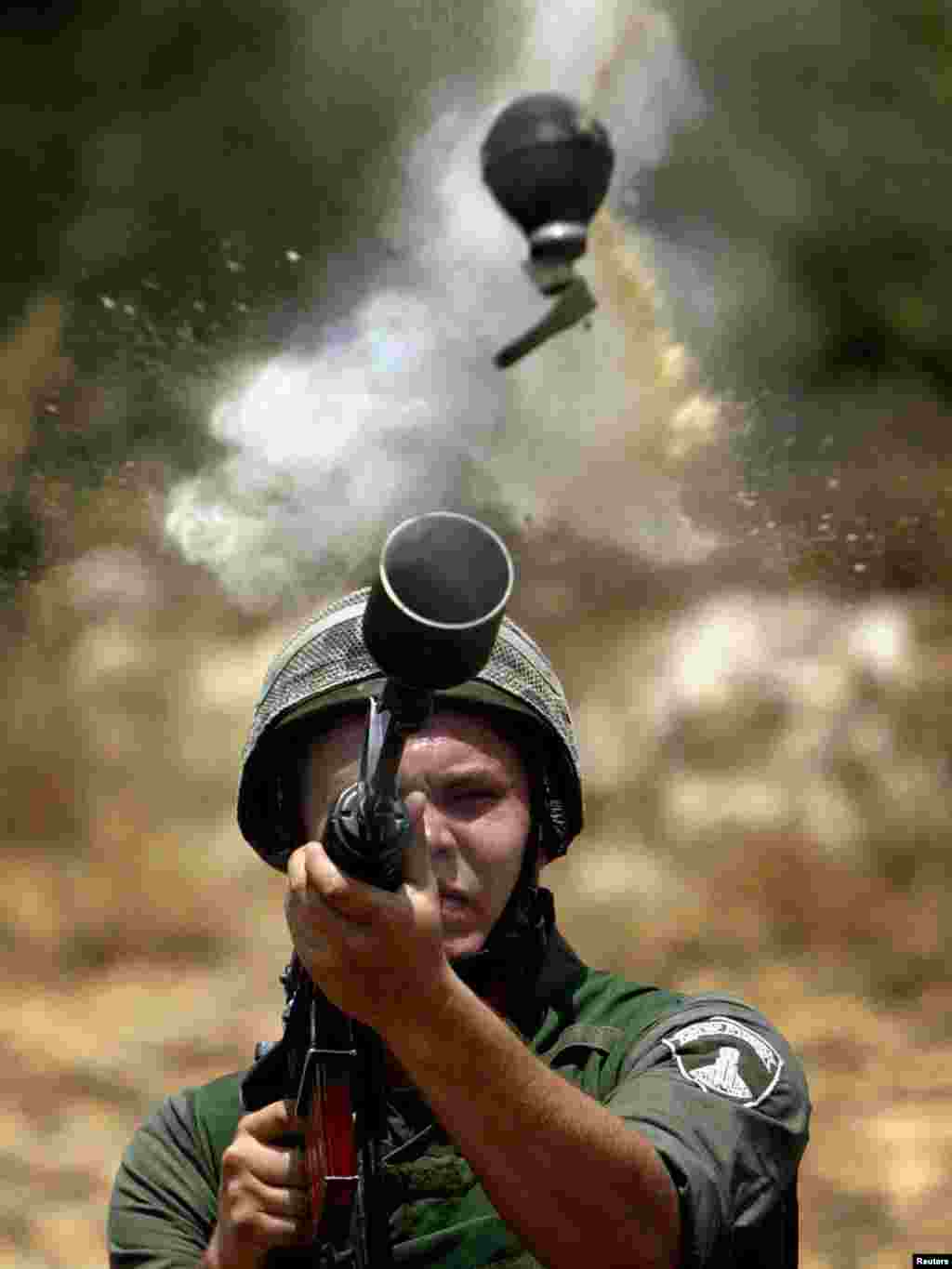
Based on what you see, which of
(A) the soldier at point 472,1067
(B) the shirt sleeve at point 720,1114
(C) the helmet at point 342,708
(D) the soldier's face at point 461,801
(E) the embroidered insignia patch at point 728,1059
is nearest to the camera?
(A) the soldier at point 472,1067

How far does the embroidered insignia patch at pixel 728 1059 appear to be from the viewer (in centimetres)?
362

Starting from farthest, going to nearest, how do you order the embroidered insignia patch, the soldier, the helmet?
the helmet
the embroidered insignia patch
the soldier

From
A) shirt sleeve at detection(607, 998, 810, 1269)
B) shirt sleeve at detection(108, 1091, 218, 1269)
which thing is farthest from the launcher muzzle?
shirt sleeve at detection(108, 1091, 218, 1269)

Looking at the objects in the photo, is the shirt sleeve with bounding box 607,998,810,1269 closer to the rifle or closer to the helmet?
the rifle

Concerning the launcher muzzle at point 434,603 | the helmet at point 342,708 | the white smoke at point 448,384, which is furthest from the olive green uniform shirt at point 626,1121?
the white smoke at point 448,384

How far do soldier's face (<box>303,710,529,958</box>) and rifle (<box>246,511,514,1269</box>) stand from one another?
1.52ft

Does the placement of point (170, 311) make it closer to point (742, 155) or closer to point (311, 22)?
point (311, 22)

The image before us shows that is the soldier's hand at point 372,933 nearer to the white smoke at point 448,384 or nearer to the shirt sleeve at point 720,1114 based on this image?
the shirt sleeve at point 720,1114

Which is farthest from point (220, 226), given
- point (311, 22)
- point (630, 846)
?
point (630, 846)

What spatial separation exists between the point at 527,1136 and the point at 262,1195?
0.80 m

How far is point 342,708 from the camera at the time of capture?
167 inches

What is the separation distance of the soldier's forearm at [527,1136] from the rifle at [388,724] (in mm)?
313

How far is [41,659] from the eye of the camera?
11.2m

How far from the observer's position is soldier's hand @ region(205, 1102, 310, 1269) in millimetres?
3693
